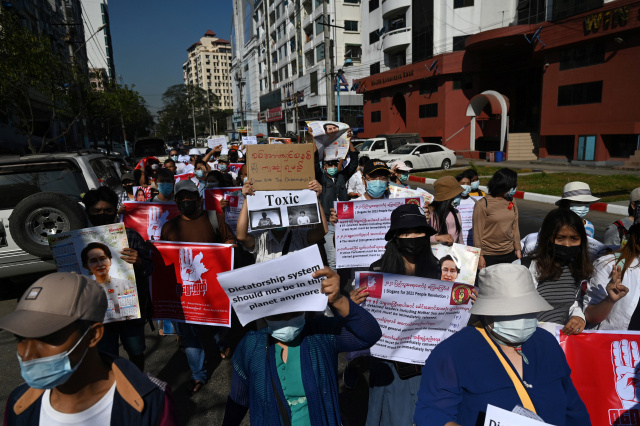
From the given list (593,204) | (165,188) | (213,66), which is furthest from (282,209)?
(213,66)

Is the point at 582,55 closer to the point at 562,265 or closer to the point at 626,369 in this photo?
the point at 562,265

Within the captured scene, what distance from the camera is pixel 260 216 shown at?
3609 mm

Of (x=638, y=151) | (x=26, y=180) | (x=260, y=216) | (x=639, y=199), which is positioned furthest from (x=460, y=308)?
(x=638, y=151)

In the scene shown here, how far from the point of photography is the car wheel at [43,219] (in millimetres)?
4970

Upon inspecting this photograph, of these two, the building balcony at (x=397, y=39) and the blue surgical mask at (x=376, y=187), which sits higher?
the building balcony at (x=397, y=39)

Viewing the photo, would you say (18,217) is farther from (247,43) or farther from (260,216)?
(247,43)

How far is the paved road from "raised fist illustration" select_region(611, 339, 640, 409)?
1.82 meters

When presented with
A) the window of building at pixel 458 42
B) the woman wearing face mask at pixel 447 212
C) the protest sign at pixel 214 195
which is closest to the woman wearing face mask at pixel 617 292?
the woman wearing face mask at pixel 447 212

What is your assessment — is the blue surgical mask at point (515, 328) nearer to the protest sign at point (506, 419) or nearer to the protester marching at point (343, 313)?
the protester marching at point (343, 313)

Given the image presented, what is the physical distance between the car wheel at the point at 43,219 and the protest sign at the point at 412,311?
412 cm

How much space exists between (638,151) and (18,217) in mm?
24113

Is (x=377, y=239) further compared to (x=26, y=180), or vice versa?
(x=26, y=180)

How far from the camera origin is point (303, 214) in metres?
3.71

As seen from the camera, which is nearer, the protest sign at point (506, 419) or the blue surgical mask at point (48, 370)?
the blue surgical mask at point (48, 370)
